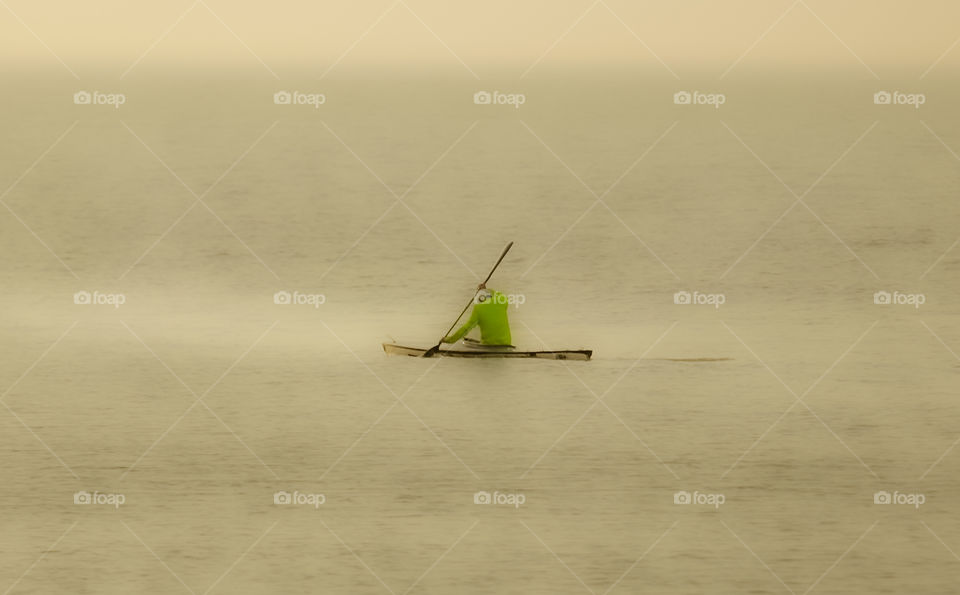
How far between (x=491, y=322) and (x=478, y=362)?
38cm

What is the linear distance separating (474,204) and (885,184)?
3.68 m

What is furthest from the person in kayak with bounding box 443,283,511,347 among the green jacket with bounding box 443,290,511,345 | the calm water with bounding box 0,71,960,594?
the calm water with bounding box 0,71,960,594

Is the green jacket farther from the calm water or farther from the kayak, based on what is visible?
the calm water

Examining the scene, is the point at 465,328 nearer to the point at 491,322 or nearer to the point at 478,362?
the point at 491,322

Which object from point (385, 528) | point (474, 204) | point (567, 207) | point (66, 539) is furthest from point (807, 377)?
point (66, 539)

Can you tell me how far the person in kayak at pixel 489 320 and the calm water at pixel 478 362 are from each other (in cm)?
26

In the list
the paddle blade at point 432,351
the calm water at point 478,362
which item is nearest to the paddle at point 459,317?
the paddle blade at point 432,351

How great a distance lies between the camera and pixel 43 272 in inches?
306

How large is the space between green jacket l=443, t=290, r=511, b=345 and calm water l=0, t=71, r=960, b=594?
10.2 inches

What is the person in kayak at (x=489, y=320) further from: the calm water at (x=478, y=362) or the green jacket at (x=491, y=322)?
the calm water at (x=478, y=362)

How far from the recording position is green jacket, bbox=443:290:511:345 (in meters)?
7.39

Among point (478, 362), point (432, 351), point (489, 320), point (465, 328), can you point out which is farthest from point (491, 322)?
point (432, 351)

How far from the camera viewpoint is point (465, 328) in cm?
733

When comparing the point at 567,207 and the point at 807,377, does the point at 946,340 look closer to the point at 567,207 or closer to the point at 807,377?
the point at 807,377
